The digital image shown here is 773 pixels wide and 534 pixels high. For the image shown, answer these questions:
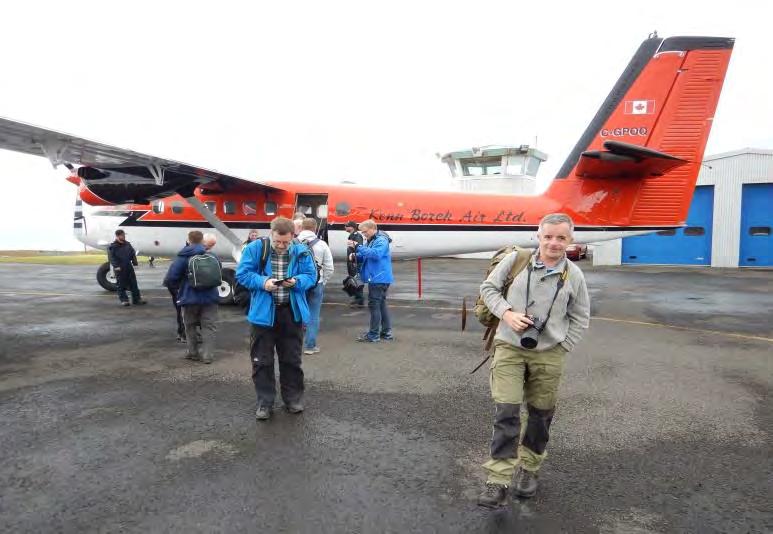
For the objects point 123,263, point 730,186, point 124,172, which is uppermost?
point 730,186

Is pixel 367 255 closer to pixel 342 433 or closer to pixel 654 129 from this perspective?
pixel 342 433

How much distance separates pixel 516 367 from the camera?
310 cm

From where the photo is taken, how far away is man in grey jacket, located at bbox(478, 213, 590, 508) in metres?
3.02

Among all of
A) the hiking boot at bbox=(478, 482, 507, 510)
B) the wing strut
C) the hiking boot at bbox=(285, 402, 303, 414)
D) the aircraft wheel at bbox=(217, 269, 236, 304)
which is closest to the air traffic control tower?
the wing strut

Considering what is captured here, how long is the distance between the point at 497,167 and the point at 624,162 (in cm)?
2325

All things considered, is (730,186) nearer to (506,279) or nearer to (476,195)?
(476,195)

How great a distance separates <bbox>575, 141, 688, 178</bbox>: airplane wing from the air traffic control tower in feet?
70.4

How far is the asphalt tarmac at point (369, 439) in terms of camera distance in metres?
2.96

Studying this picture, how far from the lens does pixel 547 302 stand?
3.08m

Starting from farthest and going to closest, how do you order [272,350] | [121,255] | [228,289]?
1. [228,289]
2. [121,255]
3. [272,350]

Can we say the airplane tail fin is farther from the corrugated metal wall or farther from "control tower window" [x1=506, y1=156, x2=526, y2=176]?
"control tower window" [x1=506, y1=156, x2=526, y2=176]

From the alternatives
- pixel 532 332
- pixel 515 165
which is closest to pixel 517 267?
pixel 532 332

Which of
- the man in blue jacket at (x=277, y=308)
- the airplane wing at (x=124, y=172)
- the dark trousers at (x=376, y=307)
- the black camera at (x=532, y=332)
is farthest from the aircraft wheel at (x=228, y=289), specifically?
the black camera at (x=532, y=332)

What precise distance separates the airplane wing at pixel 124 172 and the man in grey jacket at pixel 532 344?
8.76 m
